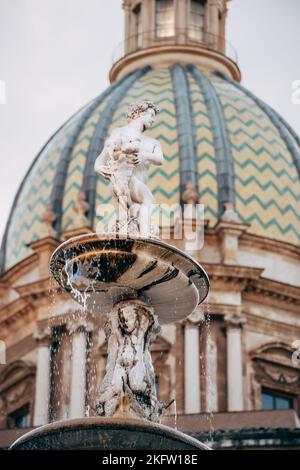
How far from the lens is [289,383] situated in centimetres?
3312

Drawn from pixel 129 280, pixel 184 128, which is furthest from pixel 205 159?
pixel 129 280

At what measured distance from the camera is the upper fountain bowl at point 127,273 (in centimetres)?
1311

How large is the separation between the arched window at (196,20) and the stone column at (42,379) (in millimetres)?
13781

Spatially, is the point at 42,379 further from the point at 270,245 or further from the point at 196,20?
the point at 196,20

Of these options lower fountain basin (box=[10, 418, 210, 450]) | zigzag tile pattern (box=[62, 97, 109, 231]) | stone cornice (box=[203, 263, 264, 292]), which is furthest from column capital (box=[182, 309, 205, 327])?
lower fountain basin (box=[10, 418, 210, 450])

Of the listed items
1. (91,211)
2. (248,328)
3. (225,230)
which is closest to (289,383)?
(248,328)

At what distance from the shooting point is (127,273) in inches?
525

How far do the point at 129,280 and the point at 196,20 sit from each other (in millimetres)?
31776

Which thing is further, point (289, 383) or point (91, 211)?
point (91, 211)

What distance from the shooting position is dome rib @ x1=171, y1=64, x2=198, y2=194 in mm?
36062

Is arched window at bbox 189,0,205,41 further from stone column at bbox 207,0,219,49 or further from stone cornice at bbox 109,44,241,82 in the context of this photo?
stone cornice at bbox 109,44,241,82

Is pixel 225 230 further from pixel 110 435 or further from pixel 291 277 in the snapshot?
pixel 110 435

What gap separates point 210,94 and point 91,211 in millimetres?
6089

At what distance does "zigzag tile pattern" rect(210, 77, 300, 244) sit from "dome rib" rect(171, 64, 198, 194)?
108cm
